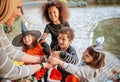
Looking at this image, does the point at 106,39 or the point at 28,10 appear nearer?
the point at 106,39

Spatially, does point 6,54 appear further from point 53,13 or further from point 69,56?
point 53,13

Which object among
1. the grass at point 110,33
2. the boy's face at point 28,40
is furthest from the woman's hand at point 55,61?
the grass at point 110,33

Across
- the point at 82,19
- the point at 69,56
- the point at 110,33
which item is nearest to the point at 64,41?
the point at 69,56

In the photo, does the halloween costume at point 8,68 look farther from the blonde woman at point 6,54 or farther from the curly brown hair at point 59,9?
the curly brown hair at point 59,9

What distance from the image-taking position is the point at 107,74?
2.27 m

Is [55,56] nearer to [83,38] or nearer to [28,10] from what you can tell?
[83,38]

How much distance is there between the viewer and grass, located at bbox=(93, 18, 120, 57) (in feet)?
9.55

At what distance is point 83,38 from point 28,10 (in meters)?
1.67

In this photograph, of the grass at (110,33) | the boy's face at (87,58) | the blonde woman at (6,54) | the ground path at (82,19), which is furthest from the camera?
the ground path at (82,19)

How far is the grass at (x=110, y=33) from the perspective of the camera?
2.91m

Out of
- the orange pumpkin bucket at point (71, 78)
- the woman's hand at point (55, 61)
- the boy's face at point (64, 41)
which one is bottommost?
the orange pumpkin bucket at point (71, 78)


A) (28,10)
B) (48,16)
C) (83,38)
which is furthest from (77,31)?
(48,16)

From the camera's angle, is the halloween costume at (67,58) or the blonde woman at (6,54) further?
the halloween costume at (67,58)

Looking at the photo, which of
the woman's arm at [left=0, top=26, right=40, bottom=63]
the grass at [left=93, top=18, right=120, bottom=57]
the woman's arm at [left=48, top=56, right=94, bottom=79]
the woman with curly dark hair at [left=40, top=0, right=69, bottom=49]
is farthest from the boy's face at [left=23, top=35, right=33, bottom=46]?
the grass at [left=93, top=18, right=120, bottom=57]
